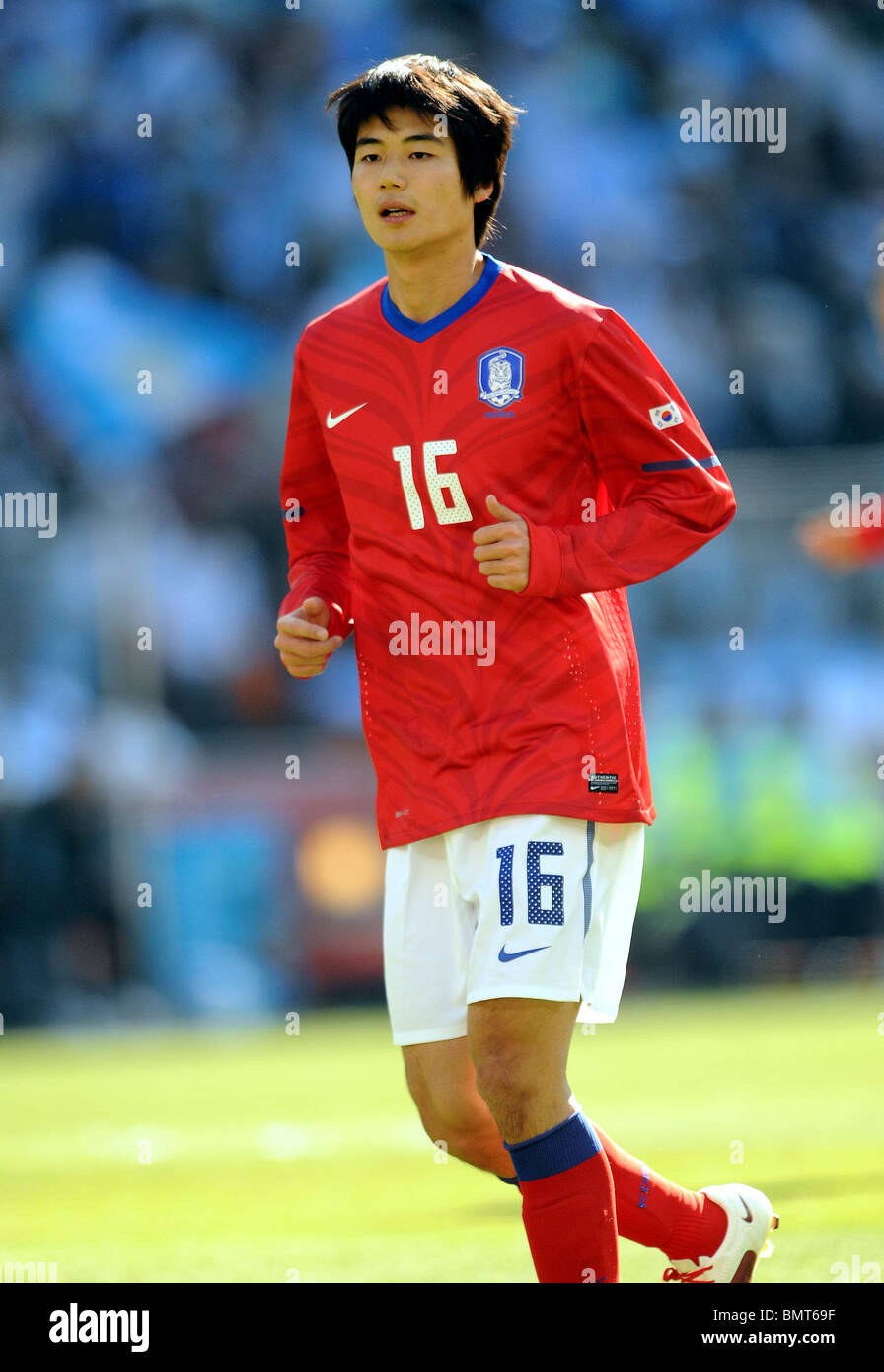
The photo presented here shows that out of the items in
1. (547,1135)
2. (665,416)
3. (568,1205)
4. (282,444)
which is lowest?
(568,1205)

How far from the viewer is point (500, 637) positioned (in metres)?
3.03

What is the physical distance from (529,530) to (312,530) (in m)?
0.73

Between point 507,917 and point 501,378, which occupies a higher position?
point 501,378

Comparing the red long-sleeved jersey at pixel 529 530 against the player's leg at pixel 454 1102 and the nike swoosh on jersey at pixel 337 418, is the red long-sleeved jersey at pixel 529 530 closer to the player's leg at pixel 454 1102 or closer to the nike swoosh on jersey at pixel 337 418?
the nike swoosh on jersey at pixel 337 418

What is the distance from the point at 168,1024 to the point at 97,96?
7521 mm

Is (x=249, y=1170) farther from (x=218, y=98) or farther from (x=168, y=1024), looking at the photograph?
(x=218, y=98)

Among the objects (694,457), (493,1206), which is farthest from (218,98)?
(694,457)

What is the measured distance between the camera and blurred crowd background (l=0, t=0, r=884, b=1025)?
11.3 metres

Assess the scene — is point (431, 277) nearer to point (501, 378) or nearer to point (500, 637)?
point (501, 378)

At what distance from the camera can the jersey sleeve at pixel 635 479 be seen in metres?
2.96

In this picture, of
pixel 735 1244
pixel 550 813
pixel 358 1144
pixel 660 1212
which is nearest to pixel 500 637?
pixel 550 813

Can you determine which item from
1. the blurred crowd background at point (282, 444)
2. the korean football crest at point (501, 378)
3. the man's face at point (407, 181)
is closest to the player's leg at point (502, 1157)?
the korean football crest at point (501, 378)

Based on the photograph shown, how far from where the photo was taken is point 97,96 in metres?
14.4

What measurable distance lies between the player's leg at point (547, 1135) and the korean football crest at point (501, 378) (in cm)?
99
